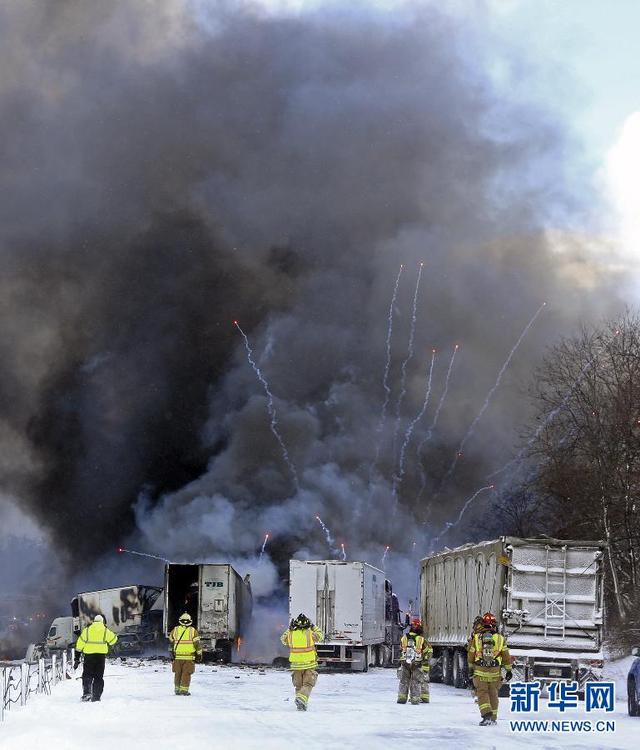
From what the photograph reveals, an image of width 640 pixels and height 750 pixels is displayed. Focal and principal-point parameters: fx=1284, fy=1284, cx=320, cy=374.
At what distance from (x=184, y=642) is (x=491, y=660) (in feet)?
30.2

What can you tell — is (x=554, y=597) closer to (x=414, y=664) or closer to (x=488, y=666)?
(x=414, y=664)

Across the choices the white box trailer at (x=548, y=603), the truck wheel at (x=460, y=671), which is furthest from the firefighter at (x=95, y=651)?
the truck wheel at (x=460, y=671)

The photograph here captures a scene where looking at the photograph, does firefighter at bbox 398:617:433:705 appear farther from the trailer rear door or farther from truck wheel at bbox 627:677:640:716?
truck wheel at bbox 627:677:640:716

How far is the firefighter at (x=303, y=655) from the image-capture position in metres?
25.8

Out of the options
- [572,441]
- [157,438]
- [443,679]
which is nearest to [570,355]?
[572,441]

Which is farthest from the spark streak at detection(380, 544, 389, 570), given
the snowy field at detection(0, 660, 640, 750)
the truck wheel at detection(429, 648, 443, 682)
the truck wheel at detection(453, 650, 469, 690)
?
the snowy field at detection(0, 660, 640, 750)

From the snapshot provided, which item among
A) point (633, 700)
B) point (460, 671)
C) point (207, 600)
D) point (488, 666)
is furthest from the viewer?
point (207, 600)

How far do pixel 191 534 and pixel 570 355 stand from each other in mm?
39680

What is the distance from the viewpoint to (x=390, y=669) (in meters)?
54.2

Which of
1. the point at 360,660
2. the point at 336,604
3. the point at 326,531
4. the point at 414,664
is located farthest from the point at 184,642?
the point at 326,531

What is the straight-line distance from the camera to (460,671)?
3794cm

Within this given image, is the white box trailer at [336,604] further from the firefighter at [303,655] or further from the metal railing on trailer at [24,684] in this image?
the firefighter at [303,655]

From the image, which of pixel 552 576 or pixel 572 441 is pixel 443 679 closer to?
pixel 552 576

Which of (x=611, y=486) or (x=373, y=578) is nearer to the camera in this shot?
(x=373, y=578)
